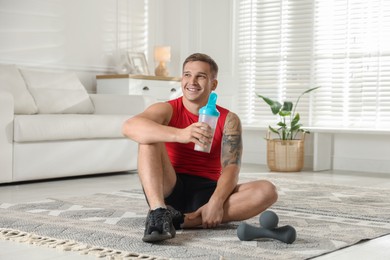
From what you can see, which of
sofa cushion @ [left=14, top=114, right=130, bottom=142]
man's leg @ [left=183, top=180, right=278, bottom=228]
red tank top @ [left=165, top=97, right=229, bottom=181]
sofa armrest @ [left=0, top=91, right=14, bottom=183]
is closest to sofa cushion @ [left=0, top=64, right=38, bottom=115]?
sofa cushion @ [left=14, top=114, right=130, bottom=142]

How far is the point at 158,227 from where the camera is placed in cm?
229

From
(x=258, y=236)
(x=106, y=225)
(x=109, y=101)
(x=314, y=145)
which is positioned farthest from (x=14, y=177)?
(x=314, y=145)

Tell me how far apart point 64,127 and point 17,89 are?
1.94ft

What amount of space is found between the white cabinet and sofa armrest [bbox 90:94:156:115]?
0.48m

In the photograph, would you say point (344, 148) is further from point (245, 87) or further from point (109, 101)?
point (109, 101)

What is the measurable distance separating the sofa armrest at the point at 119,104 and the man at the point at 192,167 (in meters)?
Answer: 2.52

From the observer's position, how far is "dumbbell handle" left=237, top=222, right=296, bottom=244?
2.34 m

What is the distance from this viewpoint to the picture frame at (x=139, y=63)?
6230 millimetres

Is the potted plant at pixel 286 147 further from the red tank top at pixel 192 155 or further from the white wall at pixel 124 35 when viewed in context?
the red tank top at pixel 192 155

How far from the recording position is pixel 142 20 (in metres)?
6.65

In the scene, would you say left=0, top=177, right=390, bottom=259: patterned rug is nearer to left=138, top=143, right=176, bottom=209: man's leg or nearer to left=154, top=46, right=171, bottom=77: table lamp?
left=138, top=143, right=176, bottom=209: man's leg

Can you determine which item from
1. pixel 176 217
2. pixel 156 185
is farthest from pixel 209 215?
pixel 156 185

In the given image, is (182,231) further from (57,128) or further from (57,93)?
(57,93)

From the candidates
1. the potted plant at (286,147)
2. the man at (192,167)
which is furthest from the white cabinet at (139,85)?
the man at (192,167)
